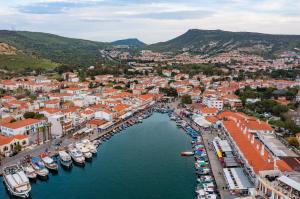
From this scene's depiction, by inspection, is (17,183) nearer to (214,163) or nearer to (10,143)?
(10,143)

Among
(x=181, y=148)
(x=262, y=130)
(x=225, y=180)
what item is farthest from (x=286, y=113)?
(x=225, y=180)

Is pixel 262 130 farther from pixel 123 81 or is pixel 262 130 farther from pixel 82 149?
pixel 123 81

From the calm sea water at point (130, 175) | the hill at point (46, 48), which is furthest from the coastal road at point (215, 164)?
the hill at point (46, 48)

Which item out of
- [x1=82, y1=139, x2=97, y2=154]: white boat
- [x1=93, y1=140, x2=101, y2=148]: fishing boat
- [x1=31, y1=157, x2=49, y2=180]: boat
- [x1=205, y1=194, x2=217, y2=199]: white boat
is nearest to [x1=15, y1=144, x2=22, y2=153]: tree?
[x1=31, y1=157, x2=49, y2=180]: boat

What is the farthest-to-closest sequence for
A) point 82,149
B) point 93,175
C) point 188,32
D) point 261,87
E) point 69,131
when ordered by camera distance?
point 188,32 → point 261,87 → point 69,131 → point 82,149 → point 93,175

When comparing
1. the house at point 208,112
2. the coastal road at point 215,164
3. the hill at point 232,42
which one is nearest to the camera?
the coastal road at point 215,164

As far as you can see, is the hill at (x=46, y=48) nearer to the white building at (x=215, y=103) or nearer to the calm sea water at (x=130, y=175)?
the white building at (x=215, y=103)
